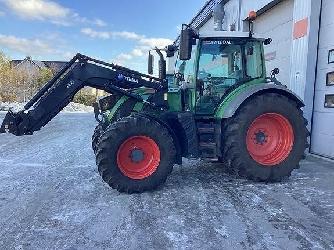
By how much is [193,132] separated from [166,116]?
49 centimetres

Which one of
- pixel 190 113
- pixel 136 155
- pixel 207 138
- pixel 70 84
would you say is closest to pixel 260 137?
pixel 207 138

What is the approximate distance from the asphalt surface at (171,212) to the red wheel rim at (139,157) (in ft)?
1.04

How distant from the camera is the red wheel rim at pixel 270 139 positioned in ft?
18.3

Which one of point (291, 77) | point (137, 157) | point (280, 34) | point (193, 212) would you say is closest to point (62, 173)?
point (137, 157)

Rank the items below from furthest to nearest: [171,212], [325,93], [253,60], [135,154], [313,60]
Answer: [313,60] → [325,93] → [253,60] → [135,154] → [171,212]

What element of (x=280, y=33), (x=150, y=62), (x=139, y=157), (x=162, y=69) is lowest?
(x=139, y=157)

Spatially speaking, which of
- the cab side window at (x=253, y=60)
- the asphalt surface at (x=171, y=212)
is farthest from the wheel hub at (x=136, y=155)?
the cab side window at (x=253, y=60)

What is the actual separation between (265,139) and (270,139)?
0.28ft

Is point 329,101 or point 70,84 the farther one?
point 329,101

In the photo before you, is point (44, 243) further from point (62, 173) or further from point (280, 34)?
point (280, 34)

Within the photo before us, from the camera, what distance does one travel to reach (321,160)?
23.7 ft

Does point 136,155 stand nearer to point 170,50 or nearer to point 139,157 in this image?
point 139,157

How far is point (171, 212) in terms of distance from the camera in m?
4.21

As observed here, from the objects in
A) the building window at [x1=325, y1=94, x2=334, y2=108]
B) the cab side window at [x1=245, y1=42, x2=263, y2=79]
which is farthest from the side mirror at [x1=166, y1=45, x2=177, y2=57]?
the building window at [x1=325, y1=94, x2=334, y2=108]
